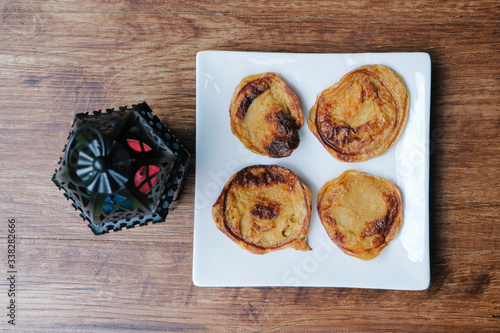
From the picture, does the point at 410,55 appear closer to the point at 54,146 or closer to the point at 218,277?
the point at 218,277

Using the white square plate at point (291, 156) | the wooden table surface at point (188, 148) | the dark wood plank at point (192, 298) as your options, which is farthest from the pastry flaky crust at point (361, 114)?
the dark wood plank at point (192, 298)

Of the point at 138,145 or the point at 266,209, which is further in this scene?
the point at 266,209

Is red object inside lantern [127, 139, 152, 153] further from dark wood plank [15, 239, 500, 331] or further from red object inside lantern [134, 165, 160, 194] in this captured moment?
dark wood plank [15, 239, 500, 331]

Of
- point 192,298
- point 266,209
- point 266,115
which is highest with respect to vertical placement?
point 266,115

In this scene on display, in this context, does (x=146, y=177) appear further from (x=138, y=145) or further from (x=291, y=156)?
(x=291, y=156)

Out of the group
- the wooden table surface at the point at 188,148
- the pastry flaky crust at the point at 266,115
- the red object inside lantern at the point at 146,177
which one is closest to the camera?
the red object inside lantern at the point at 146,177

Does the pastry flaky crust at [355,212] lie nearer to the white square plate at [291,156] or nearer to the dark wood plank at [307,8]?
the white square plate at [291,156]

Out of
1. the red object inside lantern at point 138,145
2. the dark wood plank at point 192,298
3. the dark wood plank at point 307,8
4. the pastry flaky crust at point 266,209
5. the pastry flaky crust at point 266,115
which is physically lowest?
the dark wood plank at point 192,298

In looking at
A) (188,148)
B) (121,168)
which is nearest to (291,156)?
(188,148)
